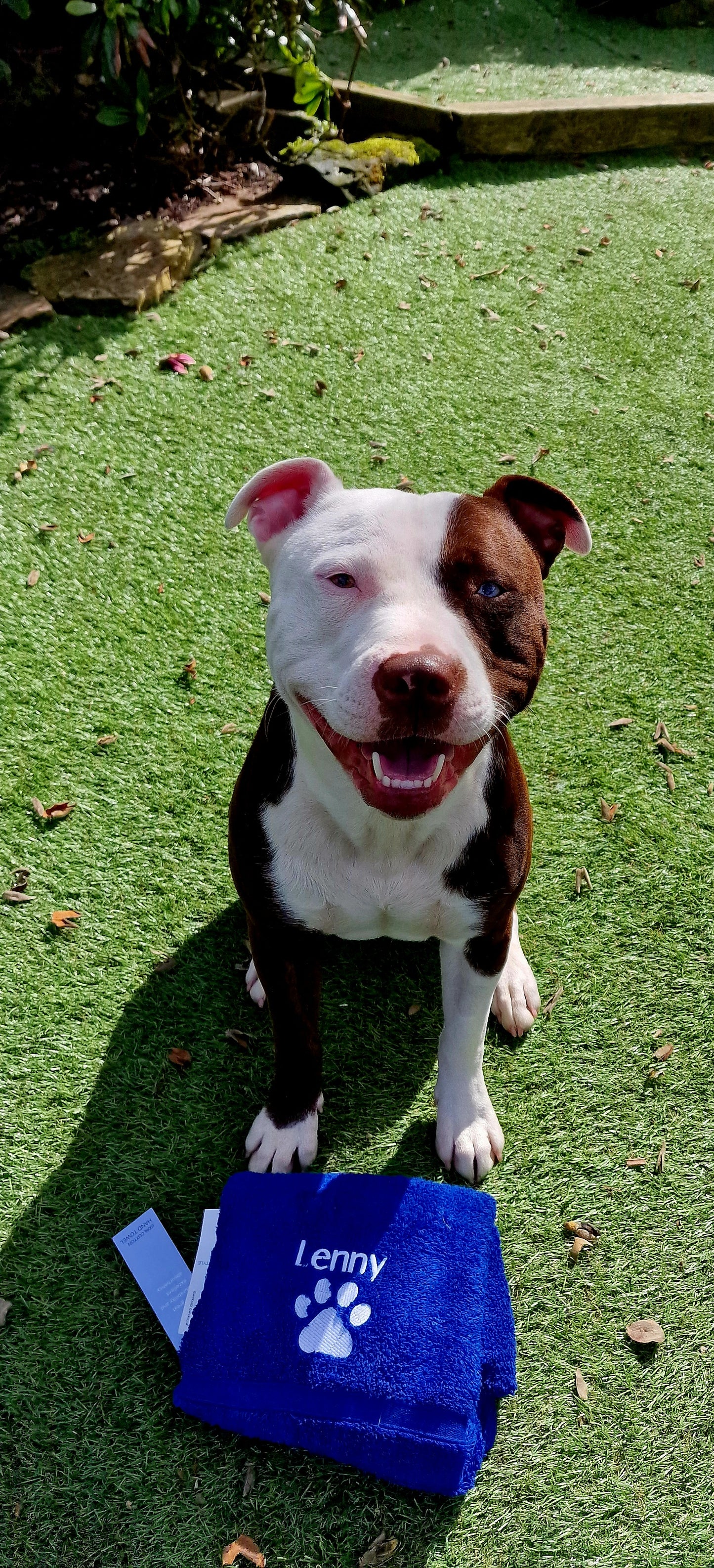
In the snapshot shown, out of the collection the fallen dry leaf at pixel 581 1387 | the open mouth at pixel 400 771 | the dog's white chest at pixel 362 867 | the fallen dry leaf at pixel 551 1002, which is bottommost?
the fallen dry leaf at pixel 581 1387

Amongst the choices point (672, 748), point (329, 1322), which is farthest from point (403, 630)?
point (672, 748)

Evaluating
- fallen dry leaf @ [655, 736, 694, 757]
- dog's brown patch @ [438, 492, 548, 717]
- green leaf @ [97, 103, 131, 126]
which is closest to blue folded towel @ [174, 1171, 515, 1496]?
dog's brown patch @ [438, 492, 548, 717]

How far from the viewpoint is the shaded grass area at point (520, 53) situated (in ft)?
24.0

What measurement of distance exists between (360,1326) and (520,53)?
9178 mm

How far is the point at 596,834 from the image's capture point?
325 centimetres

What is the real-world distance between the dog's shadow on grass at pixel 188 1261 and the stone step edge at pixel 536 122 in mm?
5668

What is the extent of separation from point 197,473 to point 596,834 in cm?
230

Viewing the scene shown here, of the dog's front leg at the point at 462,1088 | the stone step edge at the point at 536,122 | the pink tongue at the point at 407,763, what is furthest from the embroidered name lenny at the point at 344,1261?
the stone step edge at the point at 536,122

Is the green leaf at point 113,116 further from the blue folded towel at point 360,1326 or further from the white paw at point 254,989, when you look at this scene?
the blue folded towel at point 360,1326

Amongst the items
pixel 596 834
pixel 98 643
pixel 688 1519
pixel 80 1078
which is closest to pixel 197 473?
pixel 98 643

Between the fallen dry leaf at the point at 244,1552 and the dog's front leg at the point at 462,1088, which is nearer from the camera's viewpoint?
the fallen dry leaf at the point at 244,1552

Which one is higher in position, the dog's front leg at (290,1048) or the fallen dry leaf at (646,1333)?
the dog's front leg at (290,1048)

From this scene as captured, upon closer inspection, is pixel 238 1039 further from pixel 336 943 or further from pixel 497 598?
pixel 497 598

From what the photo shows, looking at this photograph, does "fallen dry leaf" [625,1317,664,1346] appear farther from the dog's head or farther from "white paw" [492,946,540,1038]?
the dog's head
